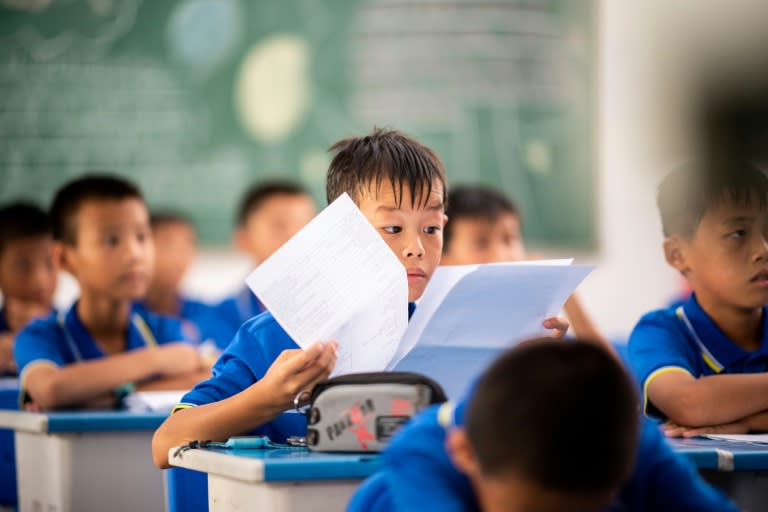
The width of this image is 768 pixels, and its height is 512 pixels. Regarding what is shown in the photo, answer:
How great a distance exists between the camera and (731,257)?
6.66 ft

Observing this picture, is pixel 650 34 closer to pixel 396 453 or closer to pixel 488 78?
pixel 488 78

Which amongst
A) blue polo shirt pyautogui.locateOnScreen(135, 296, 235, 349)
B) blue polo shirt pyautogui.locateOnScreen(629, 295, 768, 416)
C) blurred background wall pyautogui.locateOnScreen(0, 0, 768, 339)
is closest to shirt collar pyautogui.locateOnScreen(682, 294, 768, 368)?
blue polo shirt pyautogui.locateOnScreen(629, 295, 768, 416)

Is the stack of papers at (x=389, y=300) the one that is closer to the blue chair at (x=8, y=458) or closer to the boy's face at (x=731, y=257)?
the boy's face at (x=731, y=257)

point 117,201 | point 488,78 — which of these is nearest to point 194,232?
point 488,78

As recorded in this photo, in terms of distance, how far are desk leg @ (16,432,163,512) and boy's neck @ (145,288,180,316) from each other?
2197 mm

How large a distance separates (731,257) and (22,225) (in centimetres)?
270

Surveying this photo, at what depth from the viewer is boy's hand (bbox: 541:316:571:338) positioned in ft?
5.15

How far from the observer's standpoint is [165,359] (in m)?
2.70

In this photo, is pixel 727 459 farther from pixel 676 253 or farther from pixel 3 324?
pixel 3 324

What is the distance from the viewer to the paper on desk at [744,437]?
1.71 metres

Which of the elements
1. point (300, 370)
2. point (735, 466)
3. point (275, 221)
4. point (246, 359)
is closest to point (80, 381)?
point (246, 359)

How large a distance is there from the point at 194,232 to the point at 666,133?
94.9 inches

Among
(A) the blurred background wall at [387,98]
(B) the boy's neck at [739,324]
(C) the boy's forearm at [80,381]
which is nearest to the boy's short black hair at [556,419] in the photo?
(B) the boy's neck at [739,324]

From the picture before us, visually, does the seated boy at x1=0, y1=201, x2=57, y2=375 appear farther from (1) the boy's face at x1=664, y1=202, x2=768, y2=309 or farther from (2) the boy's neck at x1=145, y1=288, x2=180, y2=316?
(1) the boy's face at x1=664, y1=202, x2=768, y2=309
